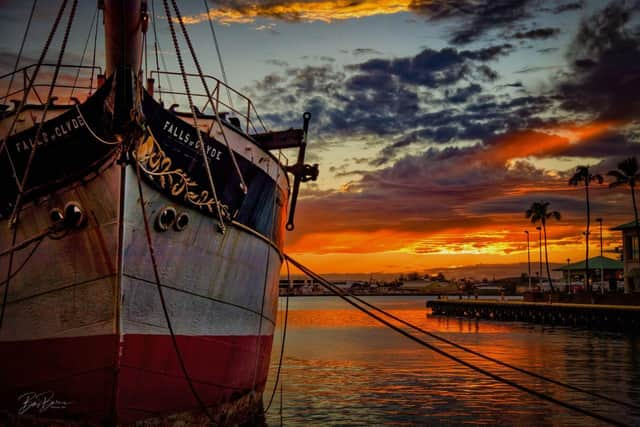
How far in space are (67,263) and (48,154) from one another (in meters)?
1.70

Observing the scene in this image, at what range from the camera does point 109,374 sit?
10141mm

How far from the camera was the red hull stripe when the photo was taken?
1016cm

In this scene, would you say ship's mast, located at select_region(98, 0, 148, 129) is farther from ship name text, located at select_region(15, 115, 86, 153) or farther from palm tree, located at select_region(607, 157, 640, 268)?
palm tree, located at select_region(607, 157, 640, 268)

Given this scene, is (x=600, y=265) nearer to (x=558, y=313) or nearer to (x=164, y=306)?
(x=558, y=313)

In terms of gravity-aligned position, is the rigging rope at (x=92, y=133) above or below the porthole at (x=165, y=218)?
above

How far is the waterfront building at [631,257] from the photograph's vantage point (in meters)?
56.8

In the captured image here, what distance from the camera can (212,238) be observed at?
38.2 ft

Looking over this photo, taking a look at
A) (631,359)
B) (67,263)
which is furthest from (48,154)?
(631,359)

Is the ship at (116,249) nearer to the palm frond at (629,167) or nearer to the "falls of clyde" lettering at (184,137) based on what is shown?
the "falls of clyde" lettering at (184,137)

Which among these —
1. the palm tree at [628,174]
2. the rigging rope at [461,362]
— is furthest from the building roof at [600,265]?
the rigging rope at [461,362]

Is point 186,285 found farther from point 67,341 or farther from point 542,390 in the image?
point 542,390

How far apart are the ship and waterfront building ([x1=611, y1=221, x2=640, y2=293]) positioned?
52.5m

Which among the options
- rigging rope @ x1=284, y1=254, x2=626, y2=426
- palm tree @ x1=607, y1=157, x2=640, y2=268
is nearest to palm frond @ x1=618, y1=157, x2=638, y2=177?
palm tree @ x1=607, y1=157, x2=640, y2=268

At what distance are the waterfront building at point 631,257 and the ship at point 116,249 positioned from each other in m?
52.5
